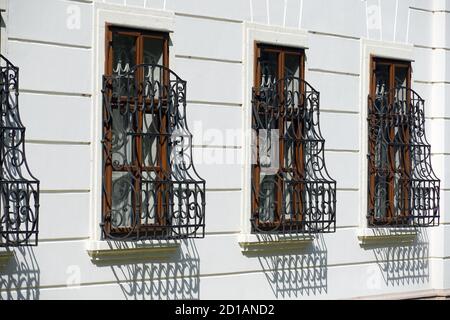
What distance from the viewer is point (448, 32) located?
45.4 ft

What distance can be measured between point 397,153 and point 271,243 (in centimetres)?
245

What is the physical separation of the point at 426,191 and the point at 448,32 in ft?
6.46

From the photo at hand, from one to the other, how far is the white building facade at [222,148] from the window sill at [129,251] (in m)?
0.02

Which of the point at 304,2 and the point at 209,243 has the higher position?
the point at 304,2

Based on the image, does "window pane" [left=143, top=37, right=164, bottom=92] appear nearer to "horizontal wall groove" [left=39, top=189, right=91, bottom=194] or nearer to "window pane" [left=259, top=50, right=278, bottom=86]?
"horizontal wall groove" [left=39, top=189, right=91, bottom=194]

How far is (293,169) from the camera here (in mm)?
11930

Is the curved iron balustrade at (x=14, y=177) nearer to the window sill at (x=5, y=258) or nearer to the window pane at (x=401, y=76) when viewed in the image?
the window sill at (x=5, y=258)

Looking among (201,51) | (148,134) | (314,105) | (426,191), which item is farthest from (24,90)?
(426,191)

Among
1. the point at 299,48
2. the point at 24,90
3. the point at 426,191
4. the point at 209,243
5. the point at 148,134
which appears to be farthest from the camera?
the point at 426,191

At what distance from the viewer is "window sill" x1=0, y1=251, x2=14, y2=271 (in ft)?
30.4

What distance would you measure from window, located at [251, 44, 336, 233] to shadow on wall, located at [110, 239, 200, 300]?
2.93 feet

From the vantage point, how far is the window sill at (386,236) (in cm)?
1274

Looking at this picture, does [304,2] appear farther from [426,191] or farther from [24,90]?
[24,90]

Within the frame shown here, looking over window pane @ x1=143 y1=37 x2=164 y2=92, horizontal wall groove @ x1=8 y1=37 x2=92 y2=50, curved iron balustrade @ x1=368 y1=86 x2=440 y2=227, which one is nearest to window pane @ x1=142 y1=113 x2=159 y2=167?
window pane @ x1=143 y1=37 x2=164 y2=92
